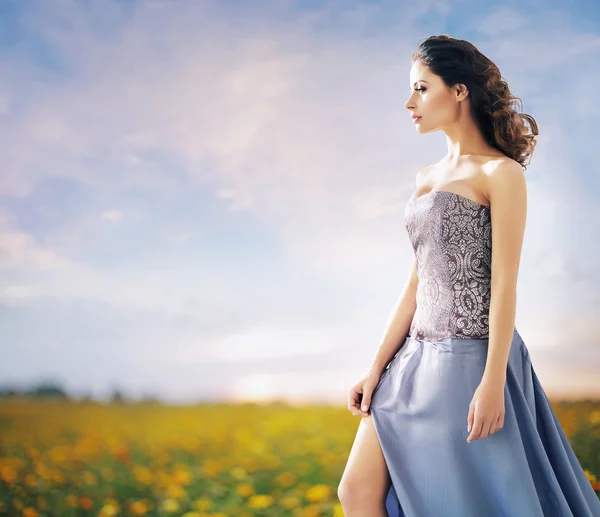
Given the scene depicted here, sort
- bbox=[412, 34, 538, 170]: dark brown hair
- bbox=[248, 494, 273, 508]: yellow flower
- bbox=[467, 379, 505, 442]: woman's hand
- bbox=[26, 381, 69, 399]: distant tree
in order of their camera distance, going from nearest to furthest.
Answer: bbox=[467, 379, 505, 442]: woman's hand, bbox=[412, 34, 538, 170]: dark brown hair, bbox=[248, 494, 273, 508]: yellow flower, bbox=[26, 381, 69, 399]: distant tree

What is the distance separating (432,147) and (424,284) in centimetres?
162

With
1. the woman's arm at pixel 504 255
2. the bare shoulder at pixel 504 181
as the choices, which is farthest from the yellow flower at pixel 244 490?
the bare shoulder at pixel 504 181

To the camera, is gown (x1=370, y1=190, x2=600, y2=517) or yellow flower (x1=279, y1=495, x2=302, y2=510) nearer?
gown (x1=370, y1=190, x2=600, y2=517)

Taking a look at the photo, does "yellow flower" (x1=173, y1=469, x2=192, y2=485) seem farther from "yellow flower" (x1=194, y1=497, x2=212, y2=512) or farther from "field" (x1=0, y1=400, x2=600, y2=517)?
"yellow flower" (x1=194, y1=497, x2=212, y2=512)

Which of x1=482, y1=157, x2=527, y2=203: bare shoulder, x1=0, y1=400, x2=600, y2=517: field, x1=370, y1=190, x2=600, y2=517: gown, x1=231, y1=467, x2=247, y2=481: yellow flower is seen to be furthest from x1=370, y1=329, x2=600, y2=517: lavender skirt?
x1=231, y1=467, x2=247, y2=481: yellow flower

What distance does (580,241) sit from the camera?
2.97 m

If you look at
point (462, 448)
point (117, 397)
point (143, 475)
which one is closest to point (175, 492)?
point (143, 475)

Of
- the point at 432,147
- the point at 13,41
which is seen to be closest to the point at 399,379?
the point at 432,147

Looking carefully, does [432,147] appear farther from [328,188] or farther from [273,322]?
[273,322]

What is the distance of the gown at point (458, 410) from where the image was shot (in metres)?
1.38

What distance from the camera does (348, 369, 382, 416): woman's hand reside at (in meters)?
1.54

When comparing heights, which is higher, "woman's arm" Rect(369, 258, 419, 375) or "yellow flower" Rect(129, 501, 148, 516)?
"woman's arm" Rect(369, 258, 419, 375)

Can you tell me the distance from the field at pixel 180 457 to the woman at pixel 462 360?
1077mm

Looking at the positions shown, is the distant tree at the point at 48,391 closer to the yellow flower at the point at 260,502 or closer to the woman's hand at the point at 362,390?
the yellow flower at the point at 260,502
